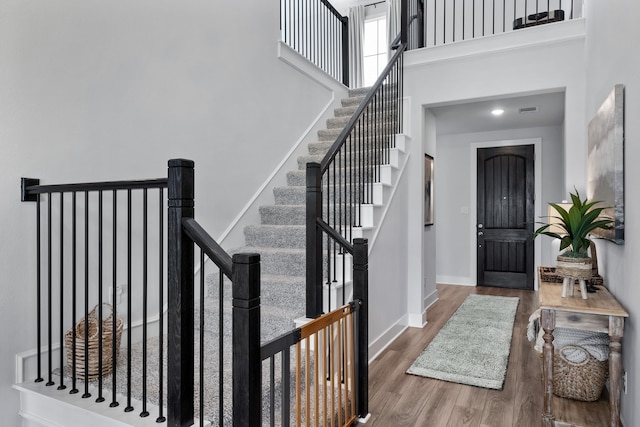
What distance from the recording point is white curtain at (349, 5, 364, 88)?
23.8ft

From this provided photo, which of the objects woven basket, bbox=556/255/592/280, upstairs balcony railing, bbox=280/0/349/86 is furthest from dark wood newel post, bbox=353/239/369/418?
upstairs balcony railing, bbox=280/0/349/86

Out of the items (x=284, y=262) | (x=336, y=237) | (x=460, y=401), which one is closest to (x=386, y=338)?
(x=460, y=401)

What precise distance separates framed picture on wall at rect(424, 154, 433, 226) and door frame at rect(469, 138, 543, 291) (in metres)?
1.92

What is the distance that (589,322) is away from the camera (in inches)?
86.0

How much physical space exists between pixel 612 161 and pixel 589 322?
0.89m

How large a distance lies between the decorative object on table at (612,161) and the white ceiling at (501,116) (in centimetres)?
171

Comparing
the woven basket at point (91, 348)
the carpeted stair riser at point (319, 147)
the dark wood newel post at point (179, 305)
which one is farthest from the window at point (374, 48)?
the dark wood newel post at point (179, 305)

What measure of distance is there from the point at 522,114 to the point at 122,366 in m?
5.21

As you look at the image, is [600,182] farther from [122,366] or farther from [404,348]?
[122,366]

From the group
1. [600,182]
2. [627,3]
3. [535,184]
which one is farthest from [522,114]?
[627,3]

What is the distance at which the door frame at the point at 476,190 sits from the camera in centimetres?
621

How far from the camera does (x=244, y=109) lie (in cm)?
362

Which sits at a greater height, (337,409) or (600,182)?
(600,182)

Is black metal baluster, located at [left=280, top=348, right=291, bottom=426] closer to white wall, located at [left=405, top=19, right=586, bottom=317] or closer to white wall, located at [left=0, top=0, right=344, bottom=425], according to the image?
white wall, located at [left=0, top=0, right=344, bottom=425]
